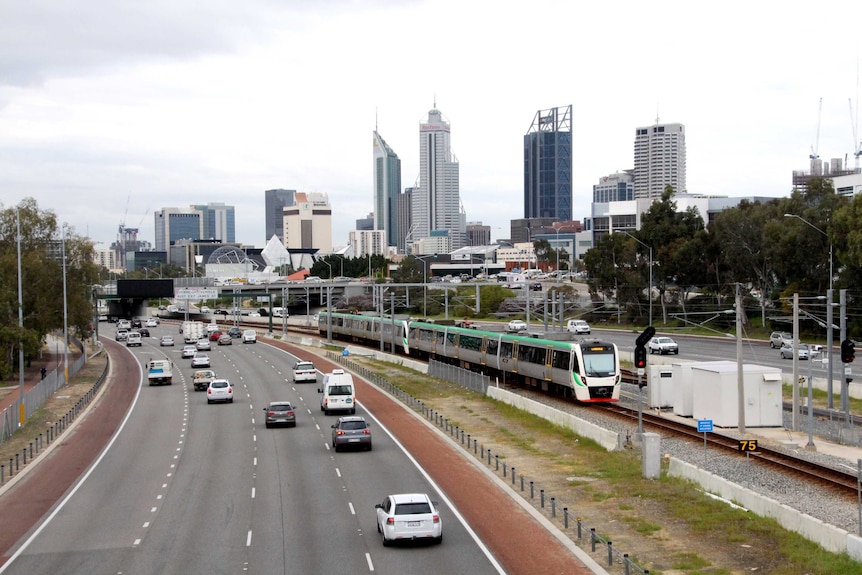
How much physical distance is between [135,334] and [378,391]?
58.8 meters

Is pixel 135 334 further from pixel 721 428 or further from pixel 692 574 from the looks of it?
pixel 692 574

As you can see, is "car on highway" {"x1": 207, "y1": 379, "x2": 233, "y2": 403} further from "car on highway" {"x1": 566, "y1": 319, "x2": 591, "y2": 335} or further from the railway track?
"car on highway" {"x1": 566, "y1": 319, "x2": 591, "y2": 335}

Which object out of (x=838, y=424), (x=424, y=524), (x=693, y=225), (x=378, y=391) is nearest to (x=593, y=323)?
(x=693, y=225)

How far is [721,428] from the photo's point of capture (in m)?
39.9

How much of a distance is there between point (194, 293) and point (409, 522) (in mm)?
114811

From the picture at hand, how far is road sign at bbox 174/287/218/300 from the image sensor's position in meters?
130

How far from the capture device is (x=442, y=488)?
2884 centimetres

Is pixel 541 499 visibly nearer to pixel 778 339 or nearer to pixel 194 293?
pixel 778 339

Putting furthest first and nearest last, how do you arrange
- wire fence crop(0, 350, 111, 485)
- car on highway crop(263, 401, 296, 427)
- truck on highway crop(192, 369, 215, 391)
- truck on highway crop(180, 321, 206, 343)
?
truck on highway crop(180, 321, 206, 343), truck on highway crop(192, 369, 215, 391), car on highway crop(263, 401, 296, 427), wire fence crop(0, 350, 111, 485)

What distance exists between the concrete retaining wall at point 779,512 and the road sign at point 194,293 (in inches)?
4281

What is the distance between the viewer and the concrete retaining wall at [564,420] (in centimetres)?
3503

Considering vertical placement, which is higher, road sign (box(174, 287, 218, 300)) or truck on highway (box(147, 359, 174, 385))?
road sign (box(174, 287, 218, 300))

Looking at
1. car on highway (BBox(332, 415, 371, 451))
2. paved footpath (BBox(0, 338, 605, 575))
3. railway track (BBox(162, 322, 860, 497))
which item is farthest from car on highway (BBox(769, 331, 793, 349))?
car on highway (BBox(332, 415, 371, 451))

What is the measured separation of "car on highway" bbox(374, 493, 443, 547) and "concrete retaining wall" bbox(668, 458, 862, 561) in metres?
7.97
